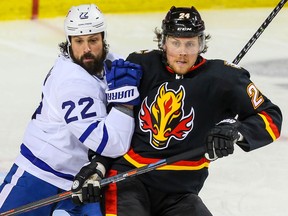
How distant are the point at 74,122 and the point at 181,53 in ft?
1.37

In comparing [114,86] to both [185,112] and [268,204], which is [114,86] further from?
[268,204]

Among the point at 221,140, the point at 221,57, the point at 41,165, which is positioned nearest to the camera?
the point at 221,140

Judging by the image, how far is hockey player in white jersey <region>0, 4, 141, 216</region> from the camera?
2924 mm

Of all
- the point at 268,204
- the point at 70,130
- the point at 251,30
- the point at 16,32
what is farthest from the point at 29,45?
the point at 70,130

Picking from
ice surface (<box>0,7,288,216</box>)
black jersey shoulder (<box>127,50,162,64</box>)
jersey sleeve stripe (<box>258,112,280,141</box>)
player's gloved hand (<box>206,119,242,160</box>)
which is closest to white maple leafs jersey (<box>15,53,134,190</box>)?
black jersey shoulder (<box>127,50,162,64</box>)

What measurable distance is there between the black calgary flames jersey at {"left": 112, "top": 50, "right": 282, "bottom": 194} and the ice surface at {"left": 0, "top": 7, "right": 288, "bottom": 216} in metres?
0.98

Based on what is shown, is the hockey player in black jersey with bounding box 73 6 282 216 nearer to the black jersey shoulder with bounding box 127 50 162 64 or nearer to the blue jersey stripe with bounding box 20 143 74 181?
the black jersey shoulder with bounding box 127 50 162 64

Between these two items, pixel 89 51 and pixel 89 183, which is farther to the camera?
pixel 89 51

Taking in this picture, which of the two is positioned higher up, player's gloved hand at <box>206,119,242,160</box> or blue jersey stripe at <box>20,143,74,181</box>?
player's gloved hand at <box>206,119,242,160</box>

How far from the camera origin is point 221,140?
2.77m

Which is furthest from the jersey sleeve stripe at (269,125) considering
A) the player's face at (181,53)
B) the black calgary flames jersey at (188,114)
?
the player's face at (181,53)

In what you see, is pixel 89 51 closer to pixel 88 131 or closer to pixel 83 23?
pixel 83 23

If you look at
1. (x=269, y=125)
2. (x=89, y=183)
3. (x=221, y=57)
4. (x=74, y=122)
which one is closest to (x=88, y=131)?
(x=74, y=122)

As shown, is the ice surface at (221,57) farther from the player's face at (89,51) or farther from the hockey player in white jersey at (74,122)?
the player's face at (89,51)
